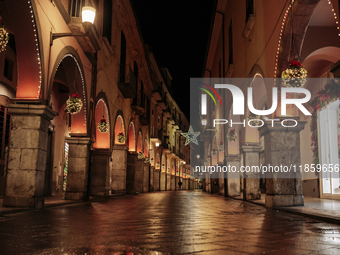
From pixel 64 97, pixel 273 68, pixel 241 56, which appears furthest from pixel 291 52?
pixel 64 97

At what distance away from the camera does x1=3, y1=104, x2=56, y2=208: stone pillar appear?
8117 mm

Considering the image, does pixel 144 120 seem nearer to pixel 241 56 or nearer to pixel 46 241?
pixel 241 56

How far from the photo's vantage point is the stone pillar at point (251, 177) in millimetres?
15133

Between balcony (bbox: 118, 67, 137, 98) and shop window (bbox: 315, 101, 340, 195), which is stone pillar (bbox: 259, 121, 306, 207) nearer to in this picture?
shop window (bbox: 315, 101, 340, 195)

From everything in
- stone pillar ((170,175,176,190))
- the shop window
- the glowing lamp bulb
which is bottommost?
stone pillar ((170,175,176,190))

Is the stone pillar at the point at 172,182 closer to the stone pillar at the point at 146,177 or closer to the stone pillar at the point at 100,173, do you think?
the stone pillar at the point at 146,177

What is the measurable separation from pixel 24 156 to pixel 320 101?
472 inches

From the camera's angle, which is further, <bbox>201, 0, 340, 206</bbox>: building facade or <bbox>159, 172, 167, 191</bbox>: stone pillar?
<bbox>159, 172, 167, 191</bbox>: stone pillar

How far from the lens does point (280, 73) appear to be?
31.5 ft

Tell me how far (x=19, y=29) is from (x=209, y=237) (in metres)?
6.30

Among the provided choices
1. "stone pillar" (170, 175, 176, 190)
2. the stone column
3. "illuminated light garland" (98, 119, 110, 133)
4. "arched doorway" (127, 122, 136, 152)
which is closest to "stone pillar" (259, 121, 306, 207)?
"illuminated light garland" (98, 119, 110, 133)

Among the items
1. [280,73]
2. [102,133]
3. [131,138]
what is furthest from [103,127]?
[131,138]

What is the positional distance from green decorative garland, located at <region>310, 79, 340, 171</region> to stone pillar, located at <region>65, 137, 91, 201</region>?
356 inches

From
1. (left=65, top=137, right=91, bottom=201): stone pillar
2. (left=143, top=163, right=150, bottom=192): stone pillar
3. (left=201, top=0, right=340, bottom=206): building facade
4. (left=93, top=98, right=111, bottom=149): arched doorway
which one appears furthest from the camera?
(left=143, top=163, right=150, bottom=192): stone pillar
